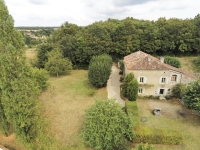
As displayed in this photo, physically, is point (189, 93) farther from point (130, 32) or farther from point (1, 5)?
point (130, 32)

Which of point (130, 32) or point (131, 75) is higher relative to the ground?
point (130, 32)

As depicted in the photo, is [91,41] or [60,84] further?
[91,41]

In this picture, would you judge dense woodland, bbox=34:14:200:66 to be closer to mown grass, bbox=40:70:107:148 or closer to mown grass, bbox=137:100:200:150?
mown grass, bbox=40:70:107:148

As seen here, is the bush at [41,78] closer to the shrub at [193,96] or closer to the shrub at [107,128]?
the shrub at [107,128]

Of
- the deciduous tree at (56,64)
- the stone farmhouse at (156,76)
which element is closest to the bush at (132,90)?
the stone farmhouse at (156,76)

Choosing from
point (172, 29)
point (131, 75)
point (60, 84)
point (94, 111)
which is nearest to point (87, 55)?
point (60, 84)

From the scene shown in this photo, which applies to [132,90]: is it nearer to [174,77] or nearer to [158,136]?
[174,77]
